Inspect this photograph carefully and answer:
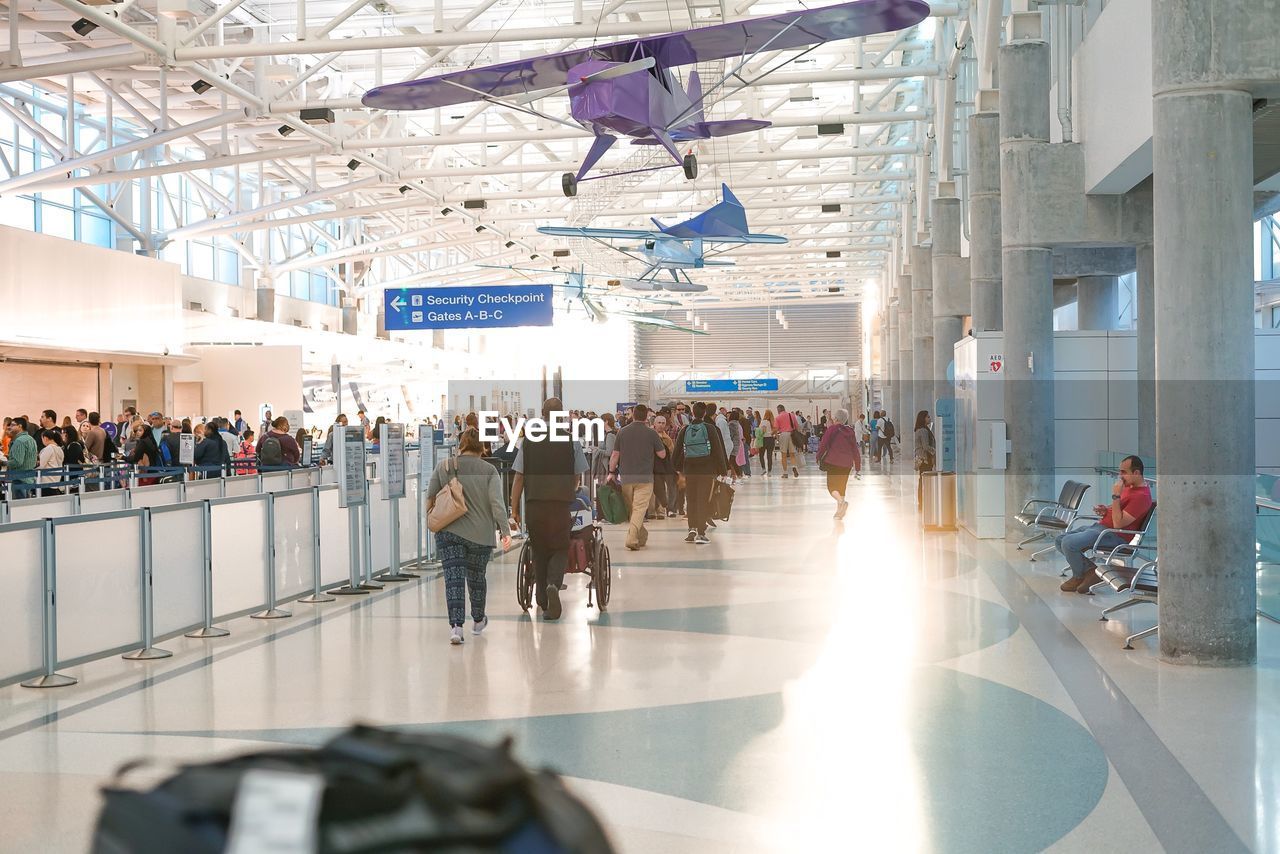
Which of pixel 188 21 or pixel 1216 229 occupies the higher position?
pixel 188 21

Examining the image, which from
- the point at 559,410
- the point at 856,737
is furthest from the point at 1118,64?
the point at 856,737

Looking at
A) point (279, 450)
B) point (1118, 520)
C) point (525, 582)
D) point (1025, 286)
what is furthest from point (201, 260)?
Answer: point (1118, 520)

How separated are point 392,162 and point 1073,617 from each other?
22367 millimetres

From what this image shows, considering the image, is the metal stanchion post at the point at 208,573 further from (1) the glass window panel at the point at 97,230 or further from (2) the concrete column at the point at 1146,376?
(1) the glass window panel at the point at 97,230

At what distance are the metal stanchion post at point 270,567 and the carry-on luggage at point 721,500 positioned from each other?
7923mm

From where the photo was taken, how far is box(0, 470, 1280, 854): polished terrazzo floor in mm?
4781

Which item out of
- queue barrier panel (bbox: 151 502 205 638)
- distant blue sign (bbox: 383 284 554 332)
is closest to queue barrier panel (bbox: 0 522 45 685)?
queue barrier panel (bbox: 151 502 205 638)

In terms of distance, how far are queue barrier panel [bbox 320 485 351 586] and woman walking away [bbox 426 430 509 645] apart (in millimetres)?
2325

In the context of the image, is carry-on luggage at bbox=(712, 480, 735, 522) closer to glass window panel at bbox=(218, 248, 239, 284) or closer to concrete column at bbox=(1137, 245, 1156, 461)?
concrete column at bbox=(1137, 245, 1156, 461)

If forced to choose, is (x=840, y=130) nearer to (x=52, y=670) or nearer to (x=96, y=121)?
(x=96, y=121)

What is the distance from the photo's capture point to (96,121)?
99.8ft

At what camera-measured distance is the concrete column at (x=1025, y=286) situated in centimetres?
1427

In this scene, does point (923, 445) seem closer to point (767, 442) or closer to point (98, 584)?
point (767, 442)

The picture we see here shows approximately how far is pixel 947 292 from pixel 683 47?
12.0 metres
